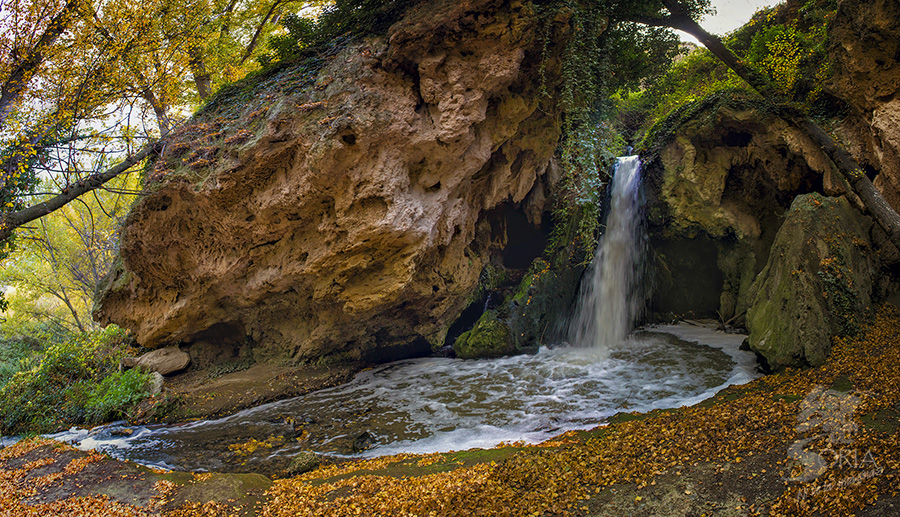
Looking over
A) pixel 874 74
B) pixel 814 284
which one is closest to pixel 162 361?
pixel 814 284

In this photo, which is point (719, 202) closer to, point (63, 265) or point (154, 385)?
point (154, 385)

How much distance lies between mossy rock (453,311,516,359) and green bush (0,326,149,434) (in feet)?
25.7

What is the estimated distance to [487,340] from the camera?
38.7 ft

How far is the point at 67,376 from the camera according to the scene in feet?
33.0

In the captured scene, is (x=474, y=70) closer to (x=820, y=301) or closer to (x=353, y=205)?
(x=353, y=205)

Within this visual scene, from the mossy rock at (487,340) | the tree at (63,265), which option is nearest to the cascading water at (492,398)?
the mossy rock at (487,340)

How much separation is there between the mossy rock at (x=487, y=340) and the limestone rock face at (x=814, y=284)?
18.8 ft

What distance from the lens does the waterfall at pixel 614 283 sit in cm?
1144

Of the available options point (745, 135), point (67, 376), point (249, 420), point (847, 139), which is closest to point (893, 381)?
point (847, 139)

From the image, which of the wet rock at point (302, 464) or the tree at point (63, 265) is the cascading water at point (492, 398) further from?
the tree at point (63, 265)

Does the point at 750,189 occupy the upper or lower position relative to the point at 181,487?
upper

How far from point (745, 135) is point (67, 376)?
58.4ft

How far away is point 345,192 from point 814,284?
8.82m

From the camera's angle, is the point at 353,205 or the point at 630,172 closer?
the point at 353,205
